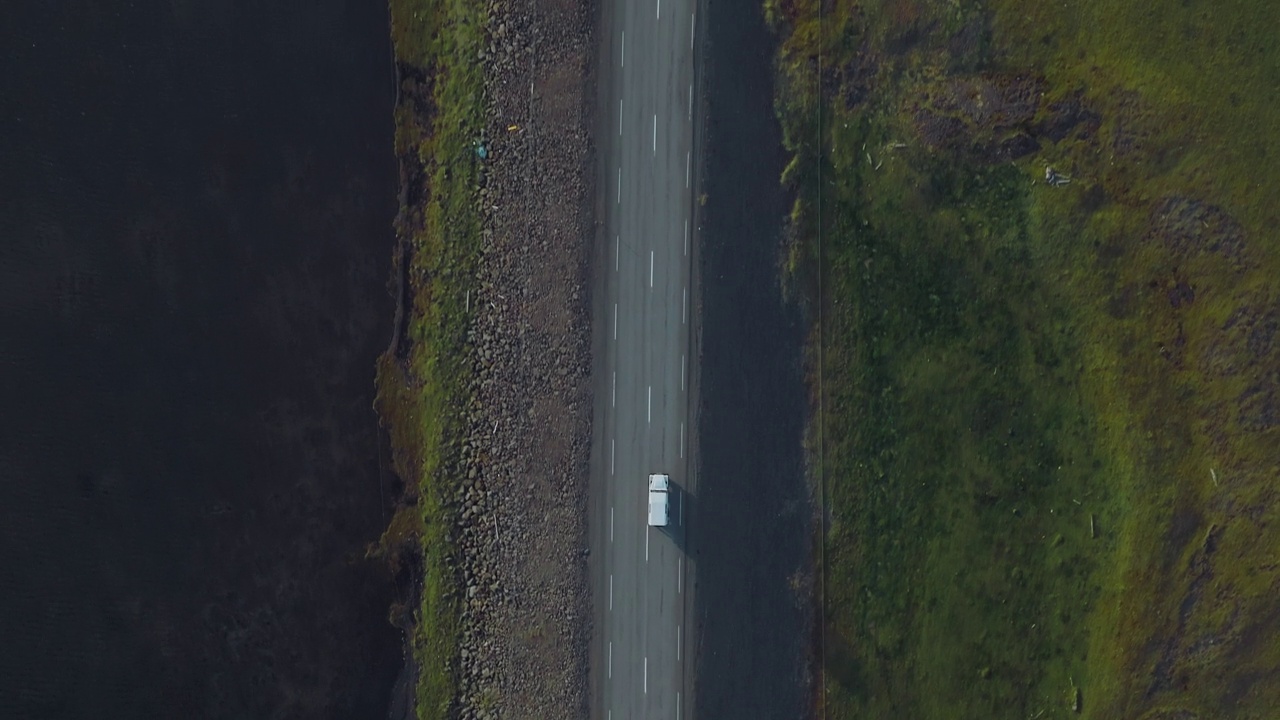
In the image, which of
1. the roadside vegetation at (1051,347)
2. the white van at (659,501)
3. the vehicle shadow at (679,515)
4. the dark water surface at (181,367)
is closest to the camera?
the white van at (659,501)

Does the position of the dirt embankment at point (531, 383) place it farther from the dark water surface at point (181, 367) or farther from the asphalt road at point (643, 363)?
the dark water surface at point (181, 367)

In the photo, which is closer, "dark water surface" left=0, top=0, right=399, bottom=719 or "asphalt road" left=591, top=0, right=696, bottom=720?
"asphalt road" left=591, top=0, right=696, bottom=720

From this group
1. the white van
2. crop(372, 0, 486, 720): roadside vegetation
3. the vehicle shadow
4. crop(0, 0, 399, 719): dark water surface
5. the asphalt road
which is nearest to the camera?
the white van

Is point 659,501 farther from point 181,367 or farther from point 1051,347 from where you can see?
point 181,367

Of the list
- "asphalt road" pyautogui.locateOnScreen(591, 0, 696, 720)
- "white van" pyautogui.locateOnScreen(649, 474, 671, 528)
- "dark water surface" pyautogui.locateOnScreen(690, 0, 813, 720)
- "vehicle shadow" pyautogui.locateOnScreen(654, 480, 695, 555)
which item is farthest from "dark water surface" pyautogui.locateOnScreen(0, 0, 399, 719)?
"dark water surface" pyautogui.locateOnScreen(690, 0, 813, 720)

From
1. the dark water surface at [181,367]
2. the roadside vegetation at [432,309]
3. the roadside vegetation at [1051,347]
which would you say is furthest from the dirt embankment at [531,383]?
the roadside vegetation at [1051,347]

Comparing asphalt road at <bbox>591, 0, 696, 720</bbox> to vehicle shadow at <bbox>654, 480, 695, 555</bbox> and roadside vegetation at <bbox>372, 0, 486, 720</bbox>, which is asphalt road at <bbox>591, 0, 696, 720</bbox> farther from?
roadside vegetation at <bbox>372, 0, 486, 720</bbox>

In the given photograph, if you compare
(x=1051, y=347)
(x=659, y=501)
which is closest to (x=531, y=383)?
(x=659, y=501)
